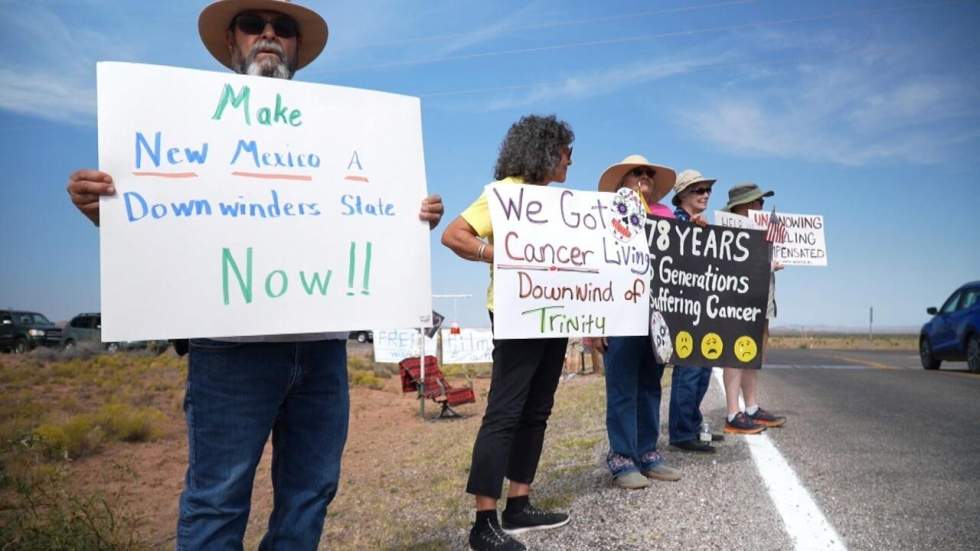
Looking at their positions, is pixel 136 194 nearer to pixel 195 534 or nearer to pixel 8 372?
pixel 195 534

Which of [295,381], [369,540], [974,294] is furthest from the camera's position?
[974,294]

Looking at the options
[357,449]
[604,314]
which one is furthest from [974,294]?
[604,314]

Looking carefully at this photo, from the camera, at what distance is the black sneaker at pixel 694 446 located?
4.64 m

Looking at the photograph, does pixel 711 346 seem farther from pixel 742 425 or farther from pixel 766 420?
pixel 766 420

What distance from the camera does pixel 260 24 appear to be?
220 cm

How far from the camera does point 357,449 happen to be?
35.1ft

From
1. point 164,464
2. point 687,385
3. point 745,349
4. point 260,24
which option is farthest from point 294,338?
point 164,464

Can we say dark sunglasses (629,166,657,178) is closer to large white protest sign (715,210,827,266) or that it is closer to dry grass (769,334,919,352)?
large white protest sign (715,210,827,266)

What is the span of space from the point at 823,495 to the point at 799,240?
3541 mm

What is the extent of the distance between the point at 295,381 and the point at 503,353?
126cm

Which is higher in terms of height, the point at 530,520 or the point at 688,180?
the point at 688,180

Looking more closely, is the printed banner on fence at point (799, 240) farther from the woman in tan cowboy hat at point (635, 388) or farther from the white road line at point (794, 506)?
the woman in tan cowboy hat at point (635, 388)

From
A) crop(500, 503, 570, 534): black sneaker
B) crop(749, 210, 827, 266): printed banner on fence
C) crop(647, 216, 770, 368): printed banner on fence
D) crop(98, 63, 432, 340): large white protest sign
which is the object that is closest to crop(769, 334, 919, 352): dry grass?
crop(749, 210, 827, 266): printed banner on fence

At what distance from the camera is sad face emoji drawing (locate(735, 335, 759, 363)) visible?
4.33 m
